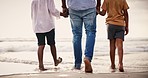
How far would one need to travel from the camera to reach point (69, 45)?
273cm

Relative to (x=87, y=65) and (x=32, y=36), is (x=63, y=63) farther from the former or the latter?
(x=87, y=65)

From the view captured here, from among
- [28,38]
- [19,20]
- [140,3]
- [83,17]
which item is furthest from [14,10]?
[140,3]

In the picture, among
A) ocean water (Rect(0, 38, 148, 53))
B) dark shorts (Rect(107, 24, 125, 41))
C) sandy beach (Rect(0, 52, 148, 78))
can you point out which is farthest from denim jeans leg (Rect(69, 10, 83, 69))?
ocean water (Rect(0, 38, 148, 53))

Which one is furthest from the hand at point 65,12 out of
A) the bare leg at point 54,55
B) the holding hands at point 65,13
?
the bare leg at point 54,55

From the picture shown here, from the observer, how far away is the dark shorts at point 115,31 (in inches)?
91.4

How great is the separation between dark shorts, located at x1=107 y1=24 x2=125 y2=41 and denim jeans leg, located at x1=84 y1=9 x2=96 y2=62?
6.6 inches

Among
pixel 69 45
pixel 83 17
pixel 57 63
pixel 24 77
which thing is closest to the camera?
pixel 24 77

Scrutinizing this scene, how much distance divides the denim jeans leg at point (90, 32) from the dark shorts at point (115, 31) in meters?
0.17

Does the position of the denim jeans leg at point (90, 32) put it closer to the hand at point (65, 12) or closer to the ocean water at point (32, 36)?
the hand at point (65, 12)

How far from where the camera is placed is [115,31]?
7.65 feet

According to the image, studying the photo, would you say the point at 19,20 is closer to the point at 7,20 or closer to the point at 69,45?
the point at 7,20

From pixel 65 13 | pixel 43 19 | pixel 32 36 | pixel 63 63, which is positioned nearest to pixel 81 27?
pixel 65 13

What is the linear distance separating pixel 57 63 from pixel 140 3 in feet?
3.04

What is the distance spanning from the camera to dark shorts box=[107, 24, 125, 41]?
232 cm
